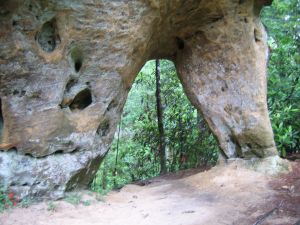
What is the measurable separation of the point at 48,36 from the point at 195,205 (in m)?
3.86

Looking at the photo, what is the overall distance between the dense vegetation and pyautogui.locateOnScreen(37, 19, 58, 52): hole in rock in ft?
14.9

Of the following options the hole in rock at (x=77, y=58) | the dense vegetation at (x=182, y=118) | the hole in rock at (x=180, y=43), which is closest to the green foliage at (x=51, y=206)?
Answer: the hole in rock at (x=77, y=58)

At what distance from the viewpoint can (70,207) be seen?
18.7 feet

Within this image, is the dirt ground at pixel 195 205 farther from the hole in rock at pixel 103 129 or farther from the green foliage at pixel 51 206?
the hole in rock at pixel 103 129

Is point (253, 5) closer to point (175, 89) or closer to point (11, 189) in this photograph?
point (175, 89)

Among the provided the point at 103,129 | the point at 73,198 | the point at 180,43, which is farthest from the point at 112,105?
the point at 180,43

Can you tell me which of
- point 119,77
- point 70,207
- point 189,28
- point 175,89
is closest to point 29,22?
point 119,77

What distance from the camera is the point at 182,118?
11.8m

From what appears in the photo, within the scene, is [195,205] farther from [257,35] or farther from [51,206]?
[257,35]

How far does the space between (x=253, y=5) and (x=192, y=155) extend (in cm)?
541

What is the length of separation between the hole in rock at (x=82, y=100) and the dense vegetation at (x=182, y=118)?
10.9 feet

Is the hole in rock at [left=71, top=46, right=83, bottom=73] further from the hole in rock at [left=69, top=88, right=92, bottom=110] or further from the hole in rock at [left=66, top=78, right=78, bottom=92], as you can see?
the hole in rock at [left=69, top=88, right=92, bottom=110]

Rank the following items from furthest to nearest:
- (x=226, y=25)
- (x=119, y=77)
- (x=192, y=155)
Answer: (x=192, y=155)
(x=226, y=25)
(x=119, y=77)

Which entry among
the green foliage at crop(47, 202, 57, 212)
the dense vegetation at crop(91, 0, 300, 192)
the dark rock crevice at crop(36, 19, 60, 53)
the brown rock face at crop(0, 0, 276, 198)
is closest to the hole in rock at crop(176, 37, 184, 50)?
the brown rock face at crop(0, 0, 276, 198)
